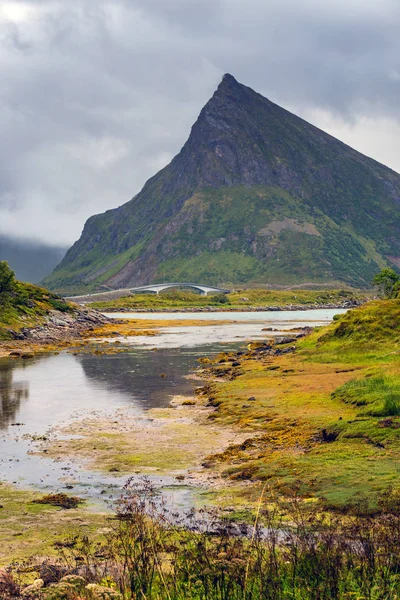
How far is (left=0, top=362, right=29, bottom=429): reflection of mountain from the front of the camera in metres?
41.0

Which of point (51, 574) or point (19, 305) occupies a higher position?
point (19, 305)

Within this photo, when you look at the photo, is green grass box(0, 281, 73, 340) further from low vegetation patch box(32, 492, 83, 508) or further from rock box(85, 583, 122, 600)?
rock box(85, 583, 122, 600)

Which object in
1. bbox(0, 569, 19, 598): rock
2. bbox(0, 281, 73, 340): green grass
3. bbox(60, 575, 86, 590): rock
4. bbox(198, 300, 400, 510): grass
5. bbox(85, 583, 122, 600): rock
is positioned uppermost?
bbox(0, 281, 73, 340): green grass

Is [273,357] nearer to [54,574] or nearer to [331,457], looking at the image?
[331,457]

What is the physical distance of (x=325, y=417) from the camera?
3281cm

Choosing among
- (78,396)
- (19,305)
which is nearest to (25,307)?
(19,305)

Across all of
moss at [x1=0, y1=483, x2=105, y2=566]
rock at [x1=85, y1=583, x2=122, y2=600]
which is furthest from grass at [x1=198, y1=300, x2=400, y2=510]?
rock at [x1=85, y1=583, x2=122, y2=600]

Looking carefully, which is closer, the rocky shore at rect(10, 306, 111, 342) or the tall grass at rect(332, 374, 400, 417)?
the tall grass at rect(332, 374, 400, 417)

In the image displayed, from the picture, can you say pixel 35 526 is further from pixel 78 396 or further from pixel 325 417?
pixel 78 396

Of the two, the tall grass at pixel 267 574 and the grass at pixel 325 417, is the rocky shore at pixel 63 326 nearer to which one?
the grass at pixel 325 417

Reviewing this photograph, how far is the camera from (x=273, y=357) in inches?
2672

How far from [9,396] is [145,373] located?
16.7 m

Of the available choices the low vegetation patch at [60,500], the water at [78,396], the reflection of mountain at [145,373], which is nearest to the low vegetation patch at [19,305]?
the water at [78,396]

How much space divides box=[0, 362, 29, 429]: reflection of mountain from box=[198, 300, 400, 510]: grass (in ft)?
43.6
